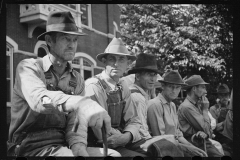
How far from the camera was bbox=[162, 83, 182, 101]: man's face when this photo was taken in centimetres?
362

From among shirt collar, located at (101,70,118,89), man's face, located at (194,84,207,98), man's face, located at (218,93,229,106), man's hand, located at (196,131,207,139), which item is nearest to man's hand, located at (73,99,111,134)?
shirt collar, located at (101,70,118,89)

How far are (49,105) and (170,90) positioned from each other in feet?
7.09

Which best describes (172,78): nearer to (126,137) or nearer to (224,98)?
(126,137)

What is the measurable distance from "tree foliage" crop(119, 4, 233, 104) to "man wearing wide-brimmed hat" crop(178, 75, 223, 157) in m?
2.89

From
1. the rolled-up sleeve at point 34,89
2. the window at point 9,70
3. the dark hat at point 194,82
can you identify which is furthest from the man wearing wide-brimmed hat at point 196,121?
the window at point 9,70

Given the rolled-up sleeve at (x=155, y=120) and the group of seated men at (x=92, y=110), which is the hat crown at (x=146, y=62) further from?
the rolled-up sleeve at (x=155, y=120)

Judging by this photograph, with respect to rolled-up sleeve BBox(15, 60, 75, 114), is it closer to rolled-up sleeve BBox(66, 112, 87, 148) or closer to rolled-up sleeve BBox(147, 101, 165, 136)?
rolled-up sleeve BBox(66, 112, 87, 148)

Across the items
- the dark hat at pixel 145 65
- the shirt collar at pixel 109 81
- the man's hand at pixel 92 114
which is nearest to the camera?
the man's hand at pixel 92 114

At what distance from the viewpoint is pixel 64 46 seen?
2229 millimetres

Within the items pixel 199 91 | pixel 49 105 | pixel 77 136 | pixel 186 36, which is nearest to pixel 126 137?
pixel 77 136

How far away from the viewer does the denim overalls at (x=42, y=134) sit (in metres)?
2.09

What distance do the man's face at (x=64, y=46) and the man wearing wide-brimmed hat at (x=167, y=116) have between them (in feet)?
4.75

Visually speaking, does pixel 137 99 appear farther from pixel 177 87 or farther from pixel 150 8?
pixel 150 8

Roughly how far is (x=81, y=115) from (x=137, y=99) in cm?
171
